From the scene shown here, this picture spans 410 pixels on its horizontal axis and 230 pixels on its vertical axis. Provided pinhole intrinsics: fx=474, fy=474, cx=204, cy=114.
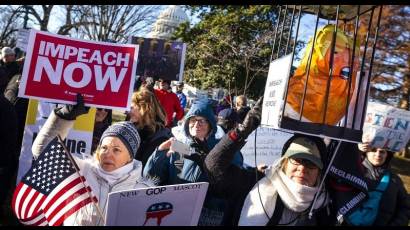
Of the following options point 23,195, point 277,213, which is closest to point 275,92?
point 277,213

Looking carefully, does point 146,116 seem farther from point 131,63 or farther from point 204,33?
point 204,33

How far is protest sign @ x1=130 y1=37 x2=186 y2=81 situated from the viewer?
688cm

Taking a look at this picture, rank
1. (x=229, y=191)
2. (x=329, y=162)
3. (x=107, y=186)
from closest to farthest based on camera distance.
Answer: (x=107, y=186) → (x=329, y=162) → (x=229, y=191)

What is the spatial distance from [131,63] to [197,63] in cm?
1897

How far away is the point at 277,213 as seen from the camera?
2.78 meters

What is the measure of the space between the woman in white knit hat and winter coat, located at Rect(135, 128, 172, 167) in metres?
1.11

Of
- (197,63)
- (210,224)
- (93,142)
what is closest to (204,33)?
(197,63)

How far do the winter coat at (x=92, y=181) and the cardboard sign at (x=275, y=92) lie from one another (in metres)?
0.86

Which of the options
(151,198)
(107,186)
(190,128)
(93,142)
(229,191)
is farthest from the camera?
(93,142)

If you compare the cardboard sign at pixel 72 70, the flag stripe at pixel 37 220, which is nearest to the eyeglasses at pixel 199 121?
the cardboard sign at pixel 72 70

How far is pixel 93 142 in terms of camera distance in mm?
4859

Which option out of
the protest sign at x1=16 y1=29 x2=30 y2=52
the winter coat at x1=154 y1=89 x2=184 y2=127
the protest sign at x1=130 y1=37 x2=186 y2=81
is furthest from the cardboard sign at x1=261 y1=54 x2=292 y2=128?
the protest sign at x1=16 y1=29 x2=30 y2=52

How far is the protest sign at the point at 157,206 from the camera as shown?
236 cm

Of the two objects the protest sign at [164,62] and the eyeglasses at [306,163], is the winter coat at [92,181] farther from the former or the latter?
the protest sign at [164,62]
